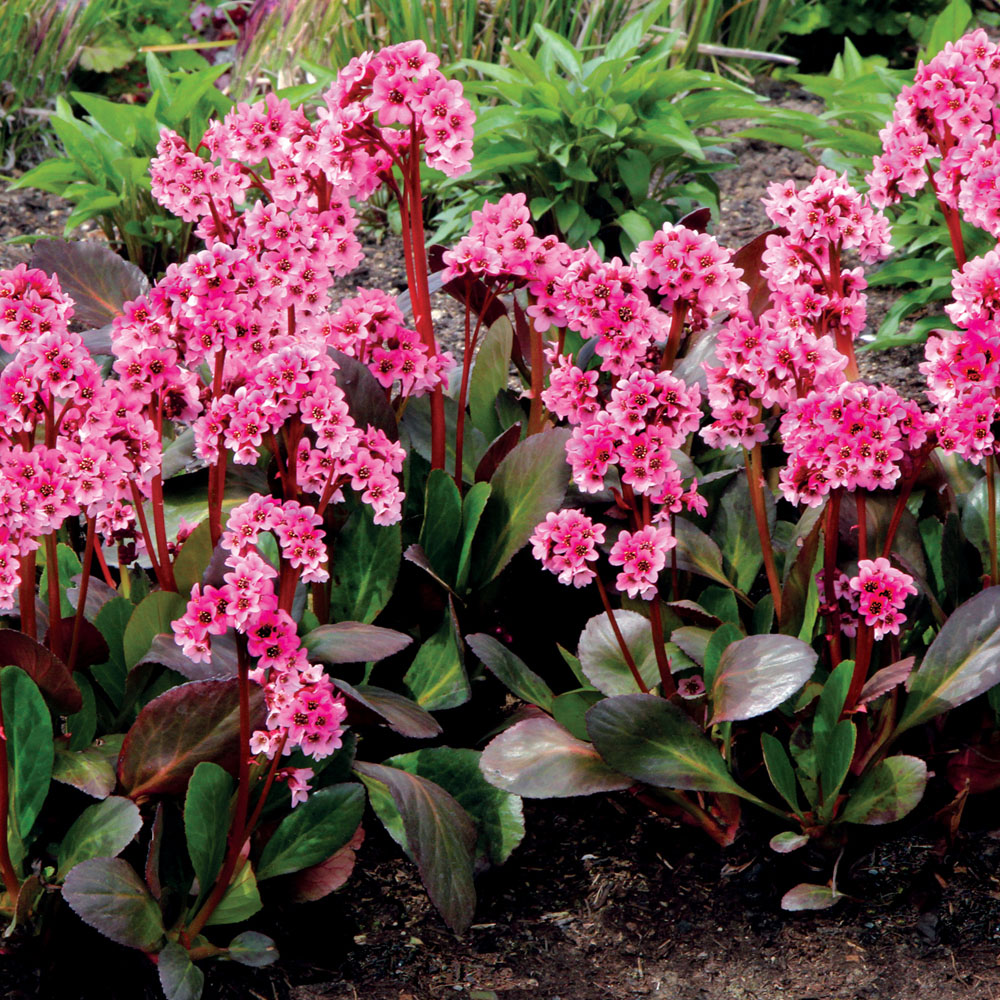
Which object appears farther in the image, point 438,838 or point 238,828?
point 438,838

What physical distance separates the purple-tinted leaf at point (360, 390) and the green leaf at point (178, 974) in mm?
901

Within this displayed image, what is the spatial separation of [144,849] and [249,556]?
0.68m

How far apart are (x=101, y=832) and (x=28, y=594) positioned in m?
0.36

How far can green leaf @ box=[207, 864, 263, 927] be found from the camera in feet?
5.19

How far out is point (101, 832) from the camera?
1.59m

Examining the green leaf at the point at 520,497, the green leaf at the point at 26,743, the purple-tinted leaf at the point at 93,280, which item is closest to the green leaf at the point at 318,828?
the green leaf at the point at 26,743

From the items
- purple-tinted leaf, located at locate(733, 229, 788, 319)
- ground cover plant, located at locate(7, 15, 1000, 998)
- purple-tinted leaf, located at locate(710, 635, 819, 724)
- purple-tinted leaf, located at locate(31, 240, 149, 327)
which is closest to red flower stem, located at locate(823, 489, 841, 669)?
ground cover plant, located at locate(7, 15, 1000, 998)

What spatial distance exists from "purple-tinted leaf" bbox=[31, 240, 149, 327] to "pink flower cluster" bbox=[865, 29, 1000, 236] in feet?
5.46

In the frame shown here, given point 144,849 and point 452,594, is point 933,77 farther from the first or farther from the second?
point 144,849

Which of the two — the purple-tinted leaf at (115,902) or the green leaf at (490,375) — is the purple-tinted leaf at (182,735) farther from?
the green leaf at (490,375)

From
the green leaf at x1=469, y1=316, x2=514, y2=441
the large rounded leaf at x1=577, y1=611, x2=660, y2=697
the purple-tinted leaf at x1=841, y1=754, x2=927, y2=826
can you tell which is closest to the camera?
the purple-tinted leaf at x1=841, y1=754, x2=927, y2=826

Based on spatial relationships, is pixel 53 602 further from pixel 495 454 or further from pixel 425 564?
pixel 495 454

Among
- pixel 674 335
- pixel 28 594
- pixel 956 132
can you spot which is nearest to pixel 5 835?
pixel 28 594

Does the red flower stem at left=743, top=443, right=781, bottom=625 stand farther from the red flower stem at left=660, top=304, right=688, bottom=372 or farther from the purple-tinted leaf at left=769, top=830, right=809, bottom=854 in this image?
the purple-tinted leaf at left=769, top=830, right=809, bottom=854
